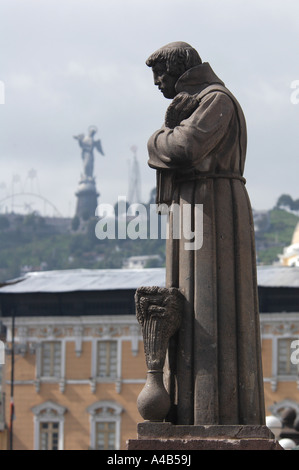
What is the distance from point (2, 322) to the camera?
5794 centimetres

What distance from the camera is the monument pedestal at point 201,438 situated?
9938 mm

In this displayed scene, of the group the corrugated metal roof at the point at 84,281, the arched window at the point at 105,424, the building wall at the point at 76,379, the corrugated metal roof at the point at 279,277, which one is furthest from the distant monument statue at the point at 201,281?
the corrugated metal roof at the point at 84,281

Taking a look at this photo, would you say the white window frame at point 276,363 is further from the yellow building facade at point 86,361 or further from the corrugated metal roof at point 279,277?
the corrugated metal roof at point 279,277

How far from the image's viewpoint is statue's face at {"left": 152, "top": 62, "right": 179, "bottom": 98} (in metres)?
11.2

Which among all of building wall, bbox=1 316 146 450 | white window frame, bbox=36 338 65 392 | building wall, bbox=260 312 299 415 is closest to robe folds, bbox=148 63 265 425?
building wall, bbox=260 312 299 415

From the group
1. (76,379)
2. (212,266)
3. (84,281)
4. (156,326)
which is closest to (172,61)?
(212,266)

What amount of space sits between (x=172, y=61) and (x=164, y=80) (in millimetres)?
176

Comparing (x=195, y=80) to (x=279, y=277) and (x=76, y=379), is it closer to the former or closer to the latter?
(x=279, y=277)

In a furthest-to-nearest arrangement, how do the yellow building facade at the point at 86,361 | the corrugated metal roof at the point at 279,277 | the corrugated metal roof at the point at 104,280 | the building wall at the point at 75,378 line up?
the corrugated metal roof at the point at 104,280
the building wall at the point at 75,378
the corrugated metal roof at the point at 279,277
the yellow building facade at the point at 86,361

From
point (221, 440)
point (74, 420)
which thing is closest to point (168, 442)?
point (221, 440)

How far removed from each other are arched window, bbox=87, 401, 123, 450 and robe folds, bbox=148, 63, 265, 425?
1766 inches

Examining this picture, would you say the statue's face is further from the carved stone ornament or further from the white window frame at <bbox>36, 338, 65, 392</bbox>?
the white window frame at <bbox>36, 338, 65, 392</bbox>
